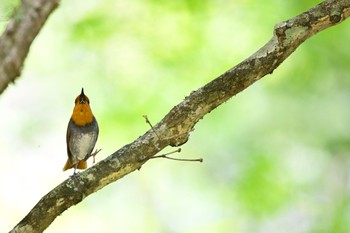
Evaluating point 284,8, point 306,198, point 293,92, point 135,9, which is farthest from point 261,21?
point 306,198

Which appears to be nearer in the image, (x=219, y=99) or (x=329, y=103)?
(x=219, y=99)

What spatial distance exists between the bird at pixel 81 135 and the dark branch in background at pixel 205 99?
5.90ft

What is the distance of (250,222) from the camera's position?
31.0 ft

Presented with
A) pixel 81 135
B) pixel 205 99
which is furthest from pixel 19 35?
pixel 81 135

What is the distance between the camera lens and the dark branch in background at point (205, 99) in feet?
12.3

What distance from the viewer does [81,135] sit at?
→ 557 cm

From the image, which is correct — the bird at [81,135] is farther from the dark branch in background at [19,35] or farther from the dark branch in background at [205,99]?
the dark branch in background at [19,35]

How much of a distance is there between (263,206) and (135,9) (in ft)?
10.1

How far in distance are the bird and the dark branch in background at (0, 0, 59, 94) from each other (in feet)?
11.4

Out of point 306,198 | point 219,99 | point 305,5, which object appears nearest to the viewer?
point 219,99

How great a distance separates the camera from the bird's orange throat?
5.61 meters

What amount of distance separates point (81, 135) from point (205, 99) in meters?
1.96

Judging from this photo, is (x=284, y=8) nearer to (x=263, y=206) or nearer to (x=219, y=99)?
(x=263, y=206)

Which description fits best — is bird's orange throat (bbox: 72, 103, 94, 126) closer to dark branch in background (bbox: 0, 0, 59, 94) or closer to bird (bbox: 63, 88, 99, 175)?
bird (bbox: 63, 88, 99, 175)
